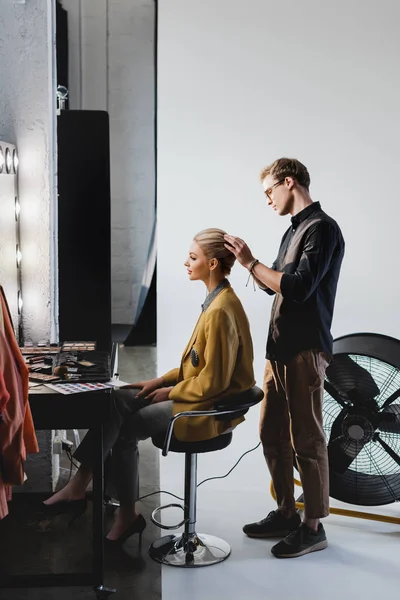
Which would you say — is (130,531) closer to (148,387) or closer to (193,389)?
(148,387)

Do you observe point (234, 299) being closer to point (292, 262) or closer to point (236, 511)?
point (292, 262)

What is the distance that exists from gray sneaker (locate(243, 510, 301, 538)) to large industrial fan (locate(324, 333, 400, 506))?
0.74ft

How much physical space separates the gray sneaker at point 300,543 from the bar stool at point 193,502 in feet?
0.68

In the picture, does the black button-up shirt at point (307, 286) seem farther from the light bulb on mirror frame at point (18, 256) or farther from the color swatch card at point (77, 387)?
the light bulb on mirror frame at point (18, 256)

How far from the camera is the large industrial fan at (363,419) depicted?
3502mm

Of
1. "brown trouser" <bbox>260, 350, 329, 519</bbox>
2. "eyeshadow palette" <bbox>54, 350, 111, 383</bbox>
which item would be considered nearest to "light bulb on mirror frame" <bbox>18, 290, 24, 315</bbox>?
"eyeshadow palette" <bbox>54, 350, 111, 383</bbox>

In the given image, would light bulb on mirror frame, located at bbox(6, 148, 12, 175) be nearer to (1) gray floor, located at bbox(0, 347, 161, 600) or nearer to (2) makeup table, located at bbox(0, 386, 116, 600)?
(2) makeup table, located at bbox(0, 386, 116, 600)

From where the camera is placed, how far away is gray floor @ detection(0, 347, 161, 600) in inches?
116

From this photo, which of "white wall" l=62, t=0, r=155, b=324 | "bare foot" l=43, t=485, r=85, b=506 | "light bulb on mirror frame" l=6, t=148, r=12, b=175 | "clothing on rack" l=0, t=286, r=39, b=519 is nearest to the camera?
"clothing on rack" l=0, t=286, r=39, b=519

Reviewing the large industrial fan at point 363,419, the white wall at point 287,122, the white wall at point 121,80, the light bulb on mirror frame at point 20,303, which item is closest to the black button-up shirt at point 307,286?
the large industrial fan at point 363,419

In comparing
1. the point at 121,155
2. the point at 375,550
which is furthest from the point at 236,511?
the point at 121,155

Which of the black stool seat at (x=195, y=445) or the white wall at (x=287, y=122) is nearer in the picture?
the black stool seat at (x=195, y=445)

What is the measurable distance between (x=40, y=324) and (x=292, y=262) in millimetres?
1263

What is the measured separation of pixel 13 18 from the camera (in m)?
3.58
